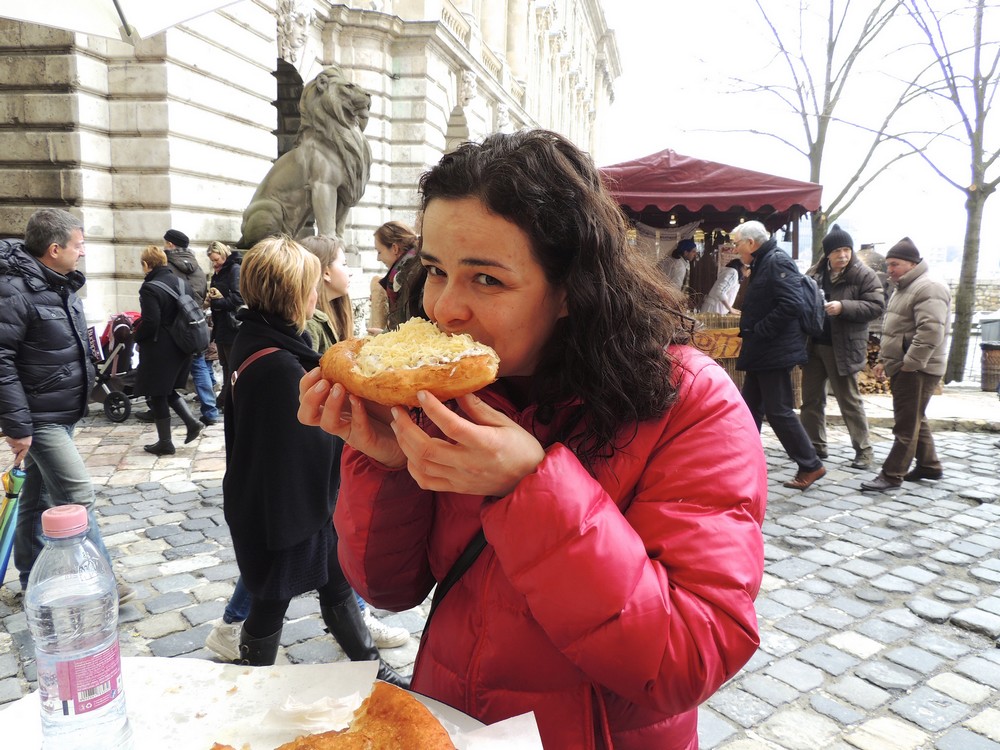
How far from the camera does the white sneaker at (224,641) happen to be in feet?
12.0

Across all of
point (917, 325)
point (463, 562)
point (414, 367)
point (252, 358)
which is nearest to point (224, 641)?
point (252, 358)

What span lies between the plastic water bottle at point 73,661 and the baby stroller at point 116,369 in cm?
831

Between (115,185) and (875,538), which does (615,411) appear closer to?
(875,538)

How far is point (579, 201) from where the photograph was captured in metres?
1.43

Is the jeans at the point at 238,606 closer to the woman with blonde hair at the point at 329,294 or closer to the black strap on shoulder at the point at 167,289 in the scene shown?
the woman with blonde hair at the point at 329,294

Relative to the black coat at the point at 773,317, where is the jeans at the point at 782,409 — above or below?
below

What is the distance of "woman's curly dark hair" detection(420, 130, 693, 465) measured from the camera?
4.58 feet

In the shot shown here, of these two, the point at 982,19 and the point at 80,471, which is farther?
the point at 982,19

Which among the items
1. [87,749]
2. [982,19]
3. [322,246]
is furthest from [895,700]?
[982,19]

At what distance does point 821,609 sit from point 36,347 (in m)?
5.29

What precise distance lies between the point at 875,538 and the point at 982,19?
12612 mm

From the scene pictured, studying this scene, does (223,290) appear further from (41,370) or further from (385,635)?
(385,635)

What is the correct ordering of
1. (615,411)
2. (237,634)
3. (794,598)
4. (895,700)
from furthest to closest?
(794,598), (237,634), (895,700), (615,411)

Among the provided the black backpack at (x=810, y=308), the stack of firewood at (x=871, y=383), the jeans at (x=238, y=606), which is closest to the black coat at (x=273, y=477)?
the jeans at (x=238, y=606)
